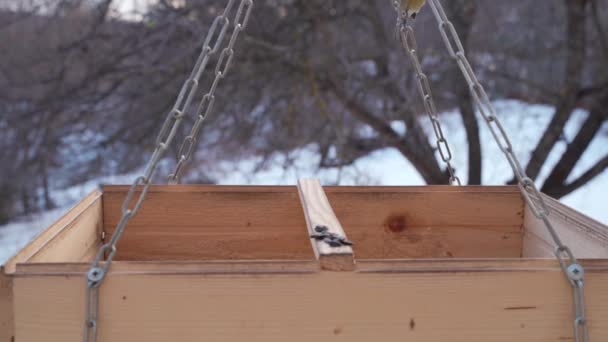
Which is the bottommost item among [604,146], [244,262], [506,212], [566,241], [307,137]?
[244,262]

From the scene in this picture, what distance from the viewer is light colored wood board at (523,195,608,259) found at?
4.21 feet

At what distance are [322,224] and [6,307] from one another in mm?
530

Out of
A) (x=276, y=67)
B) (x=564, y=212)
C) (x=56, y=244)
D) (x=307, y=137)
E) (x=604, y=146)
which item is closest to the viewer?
(x=56, y=244)

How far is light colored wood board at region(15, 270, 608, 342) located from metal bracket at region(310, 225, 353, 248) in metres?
0.07

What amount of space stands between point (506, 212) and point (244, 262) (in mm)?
915

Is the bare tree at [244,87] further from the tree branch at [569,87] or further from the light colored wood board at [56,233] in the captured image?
the light colored wood board at [56,233]

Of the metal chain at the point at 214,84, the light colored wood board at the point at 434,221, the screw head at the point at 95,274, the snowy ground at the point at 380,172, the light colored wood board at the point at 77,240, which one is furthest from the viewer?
the snowy ground at the point at 380,172

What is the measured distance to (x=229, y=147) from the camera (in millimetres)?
4691

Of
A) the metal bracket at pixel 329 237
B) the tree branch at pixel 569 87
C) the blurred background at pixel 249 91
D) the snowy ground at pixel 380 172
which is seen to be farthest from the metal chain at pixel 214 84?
the tree branch at pixel 569 87

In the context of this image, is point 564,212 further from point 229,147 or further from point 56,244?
point 229,147

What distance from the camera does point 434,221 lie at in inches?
66.4

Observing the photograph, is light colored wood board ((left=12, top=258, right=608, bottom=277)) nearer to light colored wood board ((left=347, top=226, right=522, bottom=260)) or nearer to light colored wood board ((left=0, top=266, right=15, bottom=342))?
light colored wood board ((left=0, top=266, right=15, bottom=342))

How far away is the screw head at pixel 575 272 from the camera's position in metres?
1.02

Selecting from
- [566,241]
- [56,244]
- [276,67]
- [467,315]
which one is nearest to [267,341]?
[467,315]
